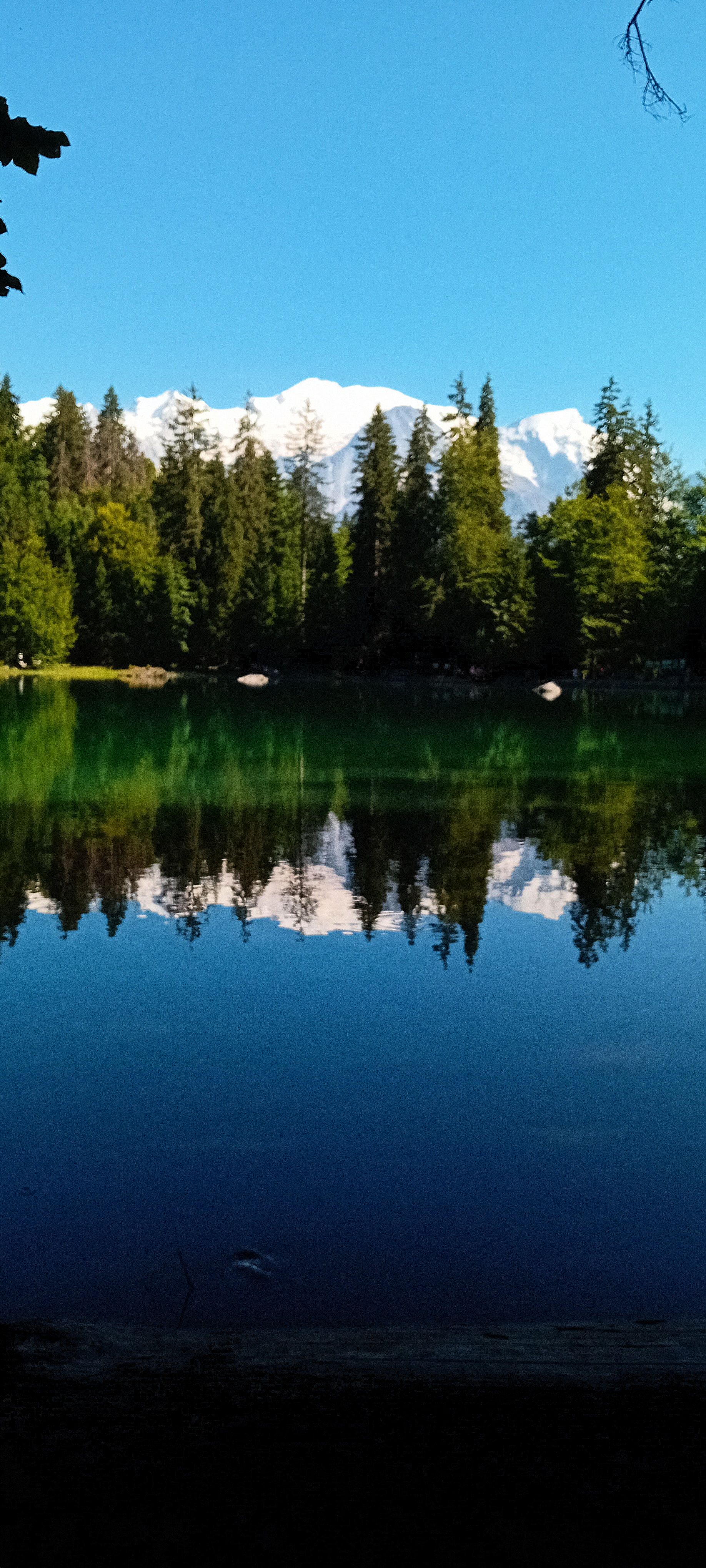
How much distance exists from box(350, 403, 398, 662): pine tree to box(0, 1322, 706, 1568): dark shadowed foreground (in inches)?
3696

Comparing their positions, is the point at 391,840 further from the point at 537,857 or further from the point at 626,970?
the point at 626,970

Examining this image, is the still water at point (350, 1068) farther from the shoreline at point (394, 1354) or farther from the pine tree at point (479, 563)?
the pine tree at point (479, 563)

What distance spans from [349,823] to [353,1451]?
20.2m

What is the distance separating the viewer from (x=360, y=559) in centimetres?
9925

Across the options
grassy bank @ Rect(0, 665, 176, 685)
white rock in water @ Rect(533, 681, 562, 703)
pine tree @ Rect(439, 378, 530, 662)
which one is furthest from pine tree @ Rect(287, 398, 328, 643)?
white rock in water @ Rect(533, 681, 562, 703)

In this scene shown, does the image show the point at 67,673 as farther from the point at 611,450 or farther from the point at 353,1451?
the point at 353,1451

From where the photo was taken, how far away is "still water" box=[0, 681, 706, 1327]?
6535 millimetres

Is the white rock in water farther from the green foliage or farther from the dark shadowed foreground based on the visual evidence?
the dark shadowed foreground

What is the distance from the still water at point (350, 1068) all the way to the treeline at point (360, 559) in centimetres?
6575

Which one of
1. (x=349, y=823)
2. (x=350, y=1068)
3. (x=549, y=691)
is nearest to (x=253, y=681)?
(x=549, y=691)

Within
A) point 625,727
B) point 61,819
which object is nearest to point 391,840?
point 61,819

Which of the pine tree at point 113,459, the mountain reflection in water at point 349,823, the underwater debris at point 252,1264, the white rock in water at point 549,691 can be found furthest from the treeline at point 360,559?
the underwater debris at point 252,1264

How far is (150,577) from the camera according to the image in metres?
111

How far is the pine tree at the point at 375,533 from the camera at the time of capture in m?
96.6
